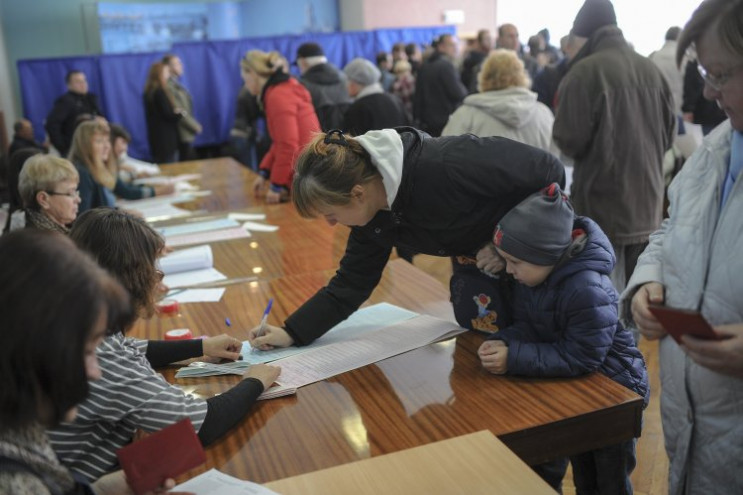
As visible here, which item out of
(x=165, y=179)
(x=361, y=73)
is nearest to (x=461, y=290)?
(x=361, y=73)

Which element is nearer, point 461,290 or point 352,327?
point 461,290

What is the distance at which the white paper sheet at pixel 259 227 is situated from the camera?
10.4ft

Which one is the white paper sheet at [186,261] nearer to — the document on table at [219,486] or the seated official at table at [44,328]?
the document on table at [219,486]

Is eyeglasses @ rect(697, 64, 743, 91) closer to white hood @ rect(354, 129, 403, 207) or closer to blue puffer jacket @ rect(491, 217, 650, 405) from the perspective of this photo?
blue puffer jacket @ rect(491, 217, 650, 405)

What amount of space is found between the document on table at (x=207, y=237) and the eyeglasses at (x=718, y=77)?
224 centimetres

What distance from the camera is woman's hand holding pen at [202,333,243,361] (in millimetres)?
1681

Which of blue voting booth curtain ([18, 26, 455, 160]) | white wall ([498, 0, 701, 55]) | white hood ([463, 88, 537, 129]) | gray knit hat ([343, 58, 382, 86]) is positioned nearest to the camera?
white hood ([463, 88, 537, 129])

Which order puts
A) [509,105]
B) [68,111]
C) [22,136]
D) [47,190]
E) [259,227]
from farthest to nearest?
1. [68,111]
2. [22,136]
3. [509,105]
4. [259,227]
5. [47,190]

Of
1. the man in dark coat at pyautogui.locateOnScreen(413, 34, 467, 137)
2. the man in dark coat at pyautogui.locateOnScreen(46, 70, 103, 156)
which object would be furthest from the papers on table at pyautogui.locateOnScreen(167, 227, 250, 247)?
the man in dark coat at pyautogui.locateOnScreen(46, 70, 103, 156)

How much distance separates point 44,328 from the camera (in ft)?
2.64

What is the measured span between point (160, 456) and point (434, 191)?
33.9 inches

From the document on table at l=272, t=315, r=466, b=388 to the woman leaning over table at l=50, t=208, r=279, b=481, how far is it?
0.28 ft

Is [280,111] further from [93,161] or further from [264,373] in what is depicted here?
[264,373]

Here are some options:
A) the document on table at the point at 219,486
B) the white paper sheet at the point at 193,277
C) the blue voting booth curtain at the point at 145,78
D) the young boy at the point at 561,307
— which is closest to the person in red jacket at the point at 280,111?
the white paper sheet at the point at 193,277
